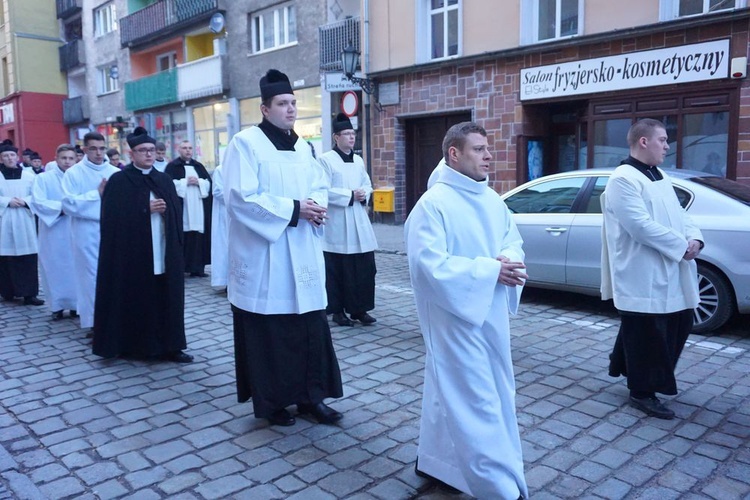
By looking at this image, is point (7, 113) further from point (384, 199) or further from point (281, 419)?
point (281, 419)

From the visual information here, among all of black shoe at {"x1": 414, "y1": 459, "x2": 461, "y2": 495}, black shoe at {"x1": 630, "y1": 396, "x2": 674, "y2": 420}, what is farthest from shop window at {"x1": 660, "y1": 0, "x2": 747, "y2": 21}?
black shoe at {"x1": 414, "y1": 459, "x2": 461, "y2": 495}

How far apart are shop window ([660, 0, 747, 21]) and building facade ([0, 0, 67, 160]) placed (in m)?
32.2

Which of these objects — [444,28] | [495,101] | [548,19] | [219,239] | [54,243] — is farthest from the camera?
[444,28]

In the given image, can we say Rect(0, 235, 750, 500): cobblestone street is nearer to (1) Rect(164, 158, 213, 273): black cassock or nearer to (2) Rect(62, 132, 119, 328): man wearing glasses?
(2) Rect(62, 132, 119, 328): man wearing glasses

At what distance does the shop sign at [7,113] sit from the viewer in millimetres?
34875

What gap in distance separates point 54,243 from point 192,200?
110 inches

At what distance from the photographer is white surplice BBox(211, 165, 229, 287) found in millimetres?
9039

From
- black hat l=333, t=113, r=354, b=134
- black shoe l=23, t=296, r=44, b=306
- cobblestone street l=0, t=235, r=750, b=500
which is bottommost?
black shoe l=23, t=296, r=44, b=306

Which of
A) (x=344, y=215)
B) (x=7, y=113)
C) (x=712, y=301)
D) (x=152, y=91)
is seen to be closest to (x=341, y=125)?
(x=344, y=215)

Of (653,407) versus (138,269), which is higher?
(138,269)

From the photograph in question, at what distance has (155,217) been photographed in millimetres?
5703

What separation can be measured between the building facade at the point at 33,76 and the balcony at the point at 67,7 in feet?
3.10

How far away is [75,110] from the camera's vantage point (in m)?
33.7

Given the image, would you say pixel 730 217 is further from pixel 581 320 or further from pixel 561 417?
pixel 561 417
